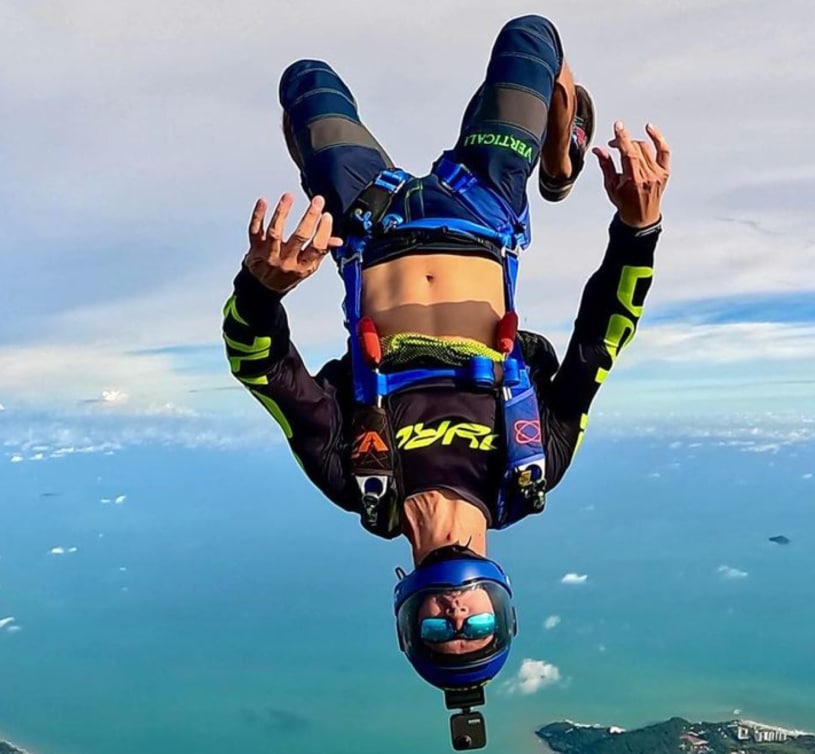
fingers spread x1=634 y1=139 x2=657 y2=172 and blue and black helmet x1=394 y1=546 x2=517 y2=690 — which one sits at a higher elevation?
fingers spread x1=634 y1=139 x2=657 y2=172

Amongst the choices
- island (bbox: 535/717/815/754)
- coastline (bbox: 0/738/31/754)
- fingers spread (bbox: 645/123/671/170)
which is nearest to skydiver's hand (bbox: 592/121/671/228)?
fingers spread (bbox: 645/123/671/170)

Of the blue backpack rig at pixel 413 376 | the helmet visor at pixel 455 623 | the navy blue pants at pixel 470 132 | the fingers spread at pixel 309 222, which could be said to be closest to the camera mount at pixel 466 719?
the helmet visor at pixel 455 623

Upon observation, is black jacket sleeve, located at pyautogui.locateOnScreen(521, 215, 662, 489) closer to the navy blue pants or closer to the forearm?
the forearm

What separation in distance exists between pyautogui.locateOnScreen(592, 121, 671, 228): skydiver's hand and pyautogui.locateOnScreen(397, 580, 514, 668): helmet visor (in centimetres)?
155

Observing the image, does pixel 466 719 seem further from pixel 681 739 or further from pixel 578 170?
pixel 681 739

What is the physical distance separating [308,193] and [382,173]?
1.29 feet

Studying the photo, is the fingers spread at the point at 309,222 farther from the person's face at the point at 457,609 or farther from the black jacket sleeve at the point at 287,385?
the person's face at the point at 457,609

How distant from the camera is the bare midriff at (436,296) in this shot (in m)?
4.04

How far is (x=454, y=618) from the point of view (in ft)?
12.0

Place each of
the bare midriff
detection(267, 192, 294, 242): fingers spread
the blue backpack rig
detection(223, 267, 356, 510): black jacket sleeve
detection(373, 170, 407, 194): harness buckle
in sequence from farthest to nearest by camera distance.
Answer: detection(373, 170, 407, 194): harness buckle, the bare midriff, the blue backpack rig, detection(223, 267, 356, 510): black jacket sleeve, detection(267, 192, 294, 242): fingers spread

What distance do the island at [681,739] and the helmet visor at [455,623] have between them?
79.6 metres

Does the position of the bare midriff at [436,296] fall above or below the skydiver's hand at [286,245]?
above

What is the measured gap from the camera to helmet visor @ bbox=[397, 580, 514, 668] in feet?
12.0

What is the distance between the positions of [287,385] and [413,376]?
54 centimetres
